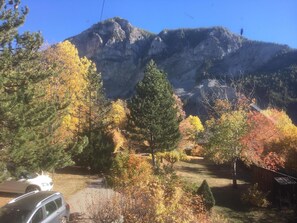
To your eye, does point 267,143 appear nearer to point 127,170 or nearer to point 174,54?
point 127,170

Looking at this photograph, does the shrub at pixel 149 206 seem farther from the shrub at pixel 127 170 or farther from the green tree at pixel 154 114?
the green tree at pixel 154 114

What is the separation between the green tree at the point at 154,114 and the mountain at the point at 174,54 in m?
119

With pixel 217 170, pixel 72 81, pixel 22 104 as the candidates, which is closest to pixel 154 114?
pixel 72 81

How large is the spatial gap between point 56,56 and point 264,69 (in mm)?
116507

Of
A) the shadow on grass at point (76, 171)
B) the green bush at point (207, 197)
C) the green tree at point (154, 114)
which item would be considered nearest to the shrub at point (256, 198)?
the green bush at point (207, 197)

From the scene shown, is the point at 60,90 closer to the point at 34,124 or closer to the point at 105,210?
the point at 34,124

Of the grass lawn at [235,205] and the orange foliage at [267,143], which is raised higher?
the orange foliage at [267,143]

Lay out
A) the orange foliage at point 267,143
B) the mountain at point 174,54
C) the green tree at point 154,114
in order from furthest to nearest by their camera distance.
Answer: the mountain at point 174,54 → the green tree at point 154,114 → the orange foliage at point 267,143

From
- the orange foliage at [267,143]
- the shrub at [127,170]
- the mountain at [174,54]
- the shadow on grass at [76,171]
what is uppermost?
the mountain at [174,54]

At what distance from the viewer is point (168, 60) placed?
615 ft

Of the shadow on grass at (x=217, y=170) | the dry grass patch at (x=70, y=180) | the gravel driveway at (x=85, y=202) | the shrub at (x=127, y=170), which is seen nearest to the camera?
the gravel driveway at (x=85, y=202)

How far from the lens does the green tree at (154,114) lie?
3550cm

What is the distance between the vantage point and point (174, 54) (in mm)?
188375

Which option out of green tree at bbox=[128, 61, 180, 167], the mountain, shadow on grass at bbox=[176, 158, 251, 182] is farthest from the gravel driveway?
the mountain
